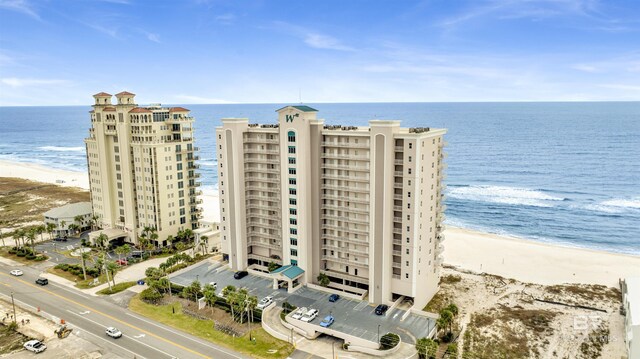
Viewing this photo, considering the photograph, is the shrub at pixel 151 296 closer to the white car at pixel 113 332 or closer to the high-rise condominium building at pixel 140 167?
the white car at pixel 113 332

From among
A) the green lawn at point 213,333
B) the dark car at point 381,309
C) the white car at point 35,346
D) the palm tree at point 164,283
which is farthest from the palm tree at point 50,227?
the dark car at point 381,309

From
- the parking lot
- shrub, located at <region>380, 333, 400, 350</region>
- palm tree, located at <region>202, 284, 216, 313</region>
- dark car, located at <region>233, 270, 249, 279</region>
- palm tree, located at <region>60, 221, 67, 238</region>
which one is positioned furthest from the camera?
palm tree, located at <region>60, 221, 67, 238</region>

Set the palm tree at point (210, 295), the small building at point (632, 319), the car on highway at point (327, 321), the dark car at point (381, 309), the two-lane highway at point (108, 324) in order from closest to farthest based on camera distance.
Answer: the small building at point (632, 319), the two-lane highway at point (108, 324), the car on highway at point (327, 321), the dark car at point (381, 309), the palm tree at point (210, 295)

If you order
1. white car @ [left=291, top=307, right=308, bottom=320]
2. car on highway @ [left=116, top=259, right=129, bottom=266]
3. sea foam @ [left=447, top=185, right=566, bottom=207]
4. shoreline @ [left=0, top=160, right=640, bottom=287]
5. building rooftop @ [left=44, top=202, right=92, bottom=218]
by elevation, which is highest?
building rooftop @ [left=44, top=202, right=92, bottom=218]

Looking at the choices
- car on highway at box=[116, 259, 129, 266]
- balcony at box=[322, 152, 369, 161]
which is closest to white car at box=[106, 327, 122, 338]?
car on highway at box=[116, 259, 129, 266]

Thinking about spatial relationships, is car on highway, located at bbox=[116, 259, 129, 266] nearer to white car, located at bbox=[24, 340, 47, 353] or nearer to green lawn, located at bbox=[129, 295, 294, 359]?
green lawn, located at bbox=[129, 295, 294, 359]

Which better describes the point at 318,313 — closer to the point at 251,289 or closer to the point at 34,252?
the point at 251,289
